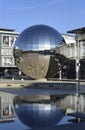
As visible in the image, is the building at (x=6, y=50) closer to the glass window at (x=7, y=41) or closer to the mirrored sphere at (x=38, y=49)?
the glass window at (x=7, y=41)

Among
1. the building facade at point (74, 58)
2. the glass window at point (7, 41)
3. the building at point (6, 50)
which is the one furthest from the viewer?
the glass window at point (7, 41)

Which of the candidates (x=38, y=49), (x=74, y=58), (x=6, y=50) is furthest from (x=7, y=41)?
(x=38, y=49)

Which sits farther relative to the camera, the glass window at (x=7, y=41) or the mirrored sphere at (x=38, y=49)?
the glass window at (x=7, y=41)

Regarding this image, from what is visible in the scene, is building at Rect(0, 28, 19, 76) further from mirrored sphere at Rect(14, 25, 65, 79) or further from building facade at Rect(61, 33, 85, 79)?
mirrored sphere at Rect(14, 25, 65, 79)

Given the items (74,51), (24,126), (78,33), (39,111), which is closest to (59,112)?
(39,111)

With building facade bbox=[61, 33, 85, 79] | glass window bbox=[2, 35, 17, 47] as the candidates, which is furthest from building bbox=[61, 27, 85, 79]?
glass window bbox=[2, 35, 17, 47]

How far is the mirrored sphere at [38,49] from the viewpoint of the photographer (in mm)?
55875

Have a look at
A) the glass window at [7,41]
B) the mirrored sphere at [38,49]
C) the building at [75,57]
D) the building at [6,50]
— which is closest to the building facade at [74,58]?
the building at [75,57]

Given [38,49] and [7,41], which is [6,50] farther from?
[38,49]

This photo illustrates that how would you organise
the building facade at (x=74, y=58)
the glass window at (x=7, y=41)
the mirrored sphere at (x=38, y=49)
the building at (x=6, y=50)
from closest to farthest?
the mirrored sphere at (x=38, y=49), the building facade at (x=74, y=58), the building at (x=6, y=50), the glass window at (x=7, y=41)

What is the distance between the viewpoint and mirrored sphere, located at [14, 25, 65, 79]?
5588cm

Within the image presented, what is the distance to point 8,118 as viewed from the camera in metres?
15.5

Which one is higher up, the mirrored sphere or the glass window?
the glass window

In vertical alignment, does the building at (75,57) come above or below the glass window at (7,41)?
below
